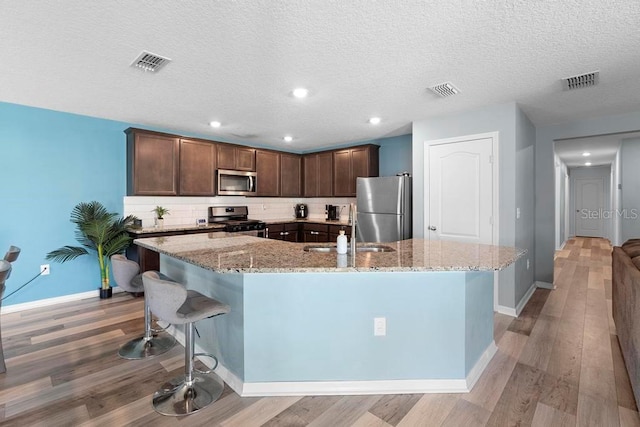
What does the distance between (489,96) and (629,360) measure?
8.11 ft

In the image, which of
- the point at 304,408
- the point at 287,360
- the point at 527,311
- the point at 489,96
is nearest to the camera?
the point at 304,408

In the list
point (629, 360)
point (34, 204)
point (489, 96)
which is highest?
point (489, 96)

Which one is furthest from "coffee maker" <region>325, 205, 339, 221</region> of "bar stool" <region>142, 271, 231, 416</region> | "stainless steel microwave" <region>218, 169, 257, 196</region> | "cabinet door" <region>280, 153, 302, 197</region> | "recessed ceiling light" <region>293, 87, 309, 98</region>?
"bar stool" <region>142, 271, 231, 416</region>

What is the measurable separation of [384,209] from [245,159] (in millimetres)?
2608

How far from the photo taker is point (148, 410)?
194cm

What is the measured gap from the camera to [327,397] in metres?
2.04

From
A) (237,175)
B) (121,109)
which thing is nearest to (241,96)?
(121,109)

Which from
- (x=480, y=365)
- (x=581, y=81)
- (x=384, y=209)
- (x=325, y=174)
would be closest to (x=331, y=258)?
(x=480, y=365)

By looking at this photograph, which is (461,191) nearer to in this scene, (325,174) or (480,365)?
(480,365)

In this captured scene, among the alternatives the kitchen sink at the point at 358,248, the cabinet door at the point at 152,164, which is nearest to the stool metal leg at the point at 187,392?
the kitchen sink at the point at 358,248

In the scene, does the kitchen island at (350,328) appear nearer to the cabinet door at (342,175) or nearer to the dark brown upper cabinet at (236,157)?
the dark brown upper cabinet at (236,157)

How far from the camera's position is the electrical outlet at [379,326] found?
208 cm

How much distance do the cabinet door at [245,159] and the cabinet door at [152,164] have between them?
1052 millimetres

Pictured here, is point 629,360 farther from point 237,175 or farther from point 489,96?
point 237,175
